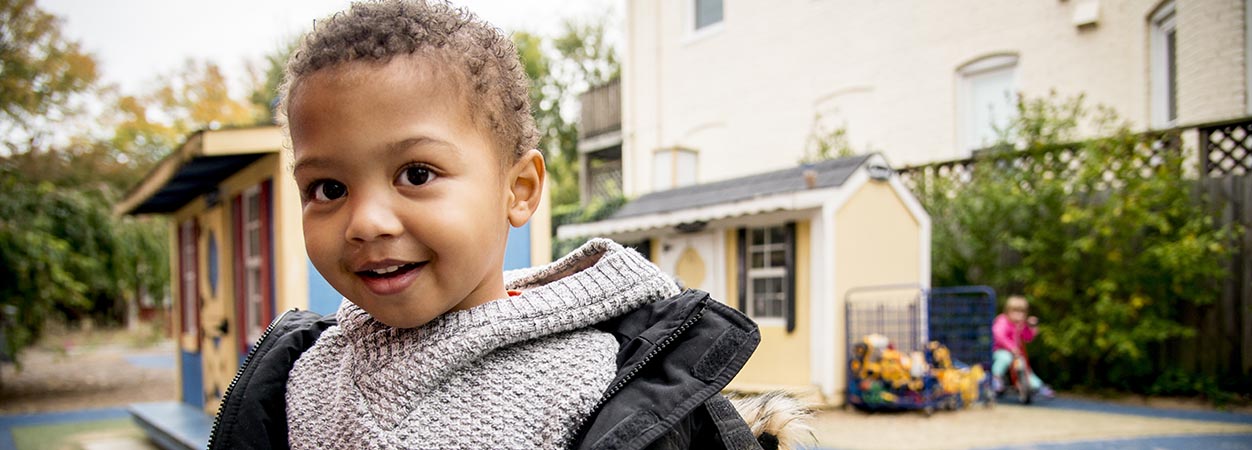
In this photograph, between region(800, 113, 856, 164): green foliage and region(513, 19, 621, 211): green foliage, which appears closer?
region(800, 113, 856, 164): green foliage

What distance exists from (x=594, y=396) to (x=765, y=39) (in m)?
3.15

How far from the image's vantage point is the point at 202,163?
15.7 feet

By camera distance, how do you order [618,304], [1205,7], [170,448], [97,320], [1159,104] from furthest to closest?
[97,320]
[170,448]
[1159,104]
[1205,7]
[618,304]

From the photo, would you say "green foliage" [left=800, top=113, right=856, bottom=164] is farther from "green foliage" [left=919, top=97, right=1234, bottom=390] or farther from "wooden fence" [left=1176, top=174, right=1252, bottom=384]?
"wooden fence" [left=1176, top=174, right=1252, bottom=384]

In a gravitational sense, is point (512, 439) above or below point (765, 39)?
below

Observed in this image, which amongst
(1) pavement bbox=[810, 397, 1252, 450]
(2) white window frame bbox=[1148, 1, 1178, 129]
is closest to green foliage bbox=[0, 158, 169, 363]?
(1) pavement bbox=[810, 397, 1252, 450]

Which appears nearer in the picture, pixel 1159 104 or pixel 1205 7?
pixel 1205 7

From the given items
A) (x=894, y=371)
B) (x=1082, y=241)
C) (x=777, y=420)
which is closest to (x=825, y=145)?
(x=894, y=371)

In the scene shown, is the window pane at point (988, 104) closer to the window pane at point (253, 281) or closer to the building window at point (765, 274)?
the building window at point (765, 274)

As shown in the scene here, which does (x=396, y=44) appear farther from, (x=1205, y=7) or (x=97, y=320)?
A: (x=97, y=320)

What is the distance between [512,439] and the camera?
34.2 inches

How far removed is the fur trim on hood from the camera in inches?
42.3

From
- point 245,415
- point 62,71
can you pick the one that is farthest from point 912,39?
point 62,71

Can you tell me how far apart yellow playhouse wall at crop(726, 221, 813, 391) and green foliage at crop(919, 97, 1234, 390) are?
1.15 metres
